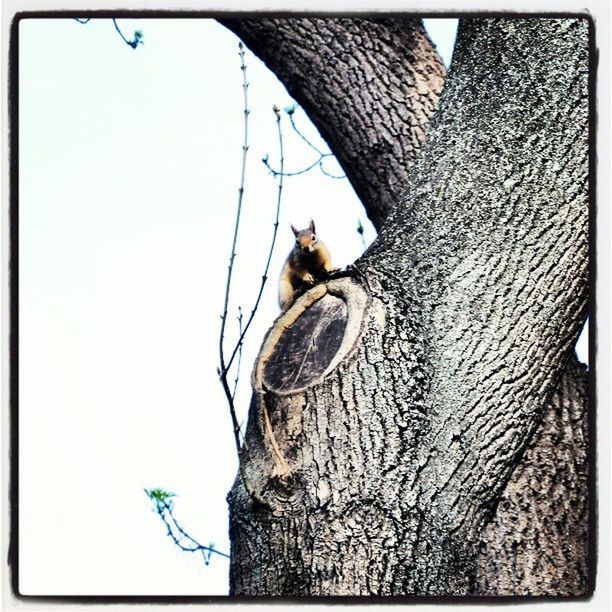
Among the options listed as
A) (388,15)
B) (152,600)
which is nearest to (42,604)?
(152,600)

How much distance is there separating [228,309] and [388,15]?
61 centimetres

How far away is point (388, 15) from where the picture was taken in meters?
1.69

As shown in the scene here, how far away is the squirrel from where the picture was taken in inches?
72.7

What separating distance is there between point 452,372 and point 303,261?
22.4 inches

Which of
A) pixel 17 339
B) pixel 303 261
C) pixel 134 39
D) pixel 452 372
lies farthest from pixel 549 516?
pixel 134 39

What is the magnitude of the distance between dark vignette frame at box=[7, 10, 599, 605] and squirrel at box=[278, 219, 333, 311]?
1.51 ft

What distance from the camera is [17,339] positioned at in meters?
1.56

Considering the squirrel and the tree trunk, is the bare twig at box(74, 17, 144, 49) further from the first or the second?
the tree trunk

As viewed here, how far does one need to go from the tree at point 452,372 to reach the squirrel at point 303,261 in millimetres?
269

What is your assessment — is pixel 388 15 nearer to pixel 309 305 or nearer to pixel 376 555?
pixel 309 305

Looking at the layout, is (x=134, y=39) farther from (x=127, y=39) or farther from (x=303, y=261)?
(x=303, y=261)

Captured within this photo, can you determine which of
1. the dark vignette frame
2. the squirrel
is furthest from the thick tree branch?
the dark vignette frame

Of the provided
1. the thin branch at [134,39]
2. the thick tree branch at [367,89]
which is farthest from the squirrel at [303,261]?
the thin branch at [134,39]
